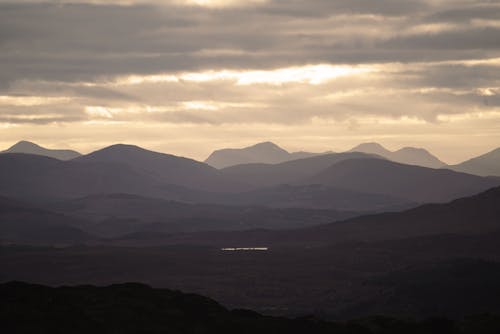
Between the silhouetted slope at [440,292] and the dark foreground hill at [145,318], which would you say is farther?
the silhouetted slope at [440,292]

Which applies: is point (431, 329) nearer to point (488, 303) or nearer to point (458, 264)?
point (488, 303)

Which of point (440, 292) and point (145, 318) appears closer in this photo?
point (145, 318)

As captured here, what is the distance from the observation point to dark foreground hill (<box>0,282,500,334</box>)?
75438 mm

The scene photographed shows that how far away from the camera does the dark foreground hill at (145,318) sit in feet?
247

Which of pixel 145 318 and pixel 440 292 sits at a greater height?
pixel 145 318

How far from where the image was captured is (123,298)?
274 feet

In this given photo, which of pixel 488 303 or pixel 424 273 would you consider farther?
pixel 424 273

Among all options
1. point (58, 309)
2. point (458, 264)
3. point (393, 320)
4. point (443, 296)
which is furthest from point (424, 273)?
point (58, 309)

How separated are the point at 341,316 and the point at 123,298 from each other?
2179 inches

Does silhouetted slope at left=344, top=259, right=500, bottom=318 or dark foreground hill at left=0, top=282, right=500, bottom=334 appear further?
silhouetted slope at left=344, top=259, right=500, bottom=318

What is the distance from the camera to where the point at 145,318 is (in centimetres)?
7856

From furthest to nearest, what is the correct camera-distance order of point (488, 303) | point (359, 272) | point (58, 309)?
point (359, 272), point (488, 303), point (58, 309)

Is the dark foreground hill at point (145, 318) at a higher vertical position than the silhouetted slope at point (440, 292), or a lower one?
higher

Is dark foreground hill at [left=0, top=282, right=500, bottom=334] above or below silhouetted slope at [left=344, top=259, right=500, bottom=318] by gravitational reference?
above
